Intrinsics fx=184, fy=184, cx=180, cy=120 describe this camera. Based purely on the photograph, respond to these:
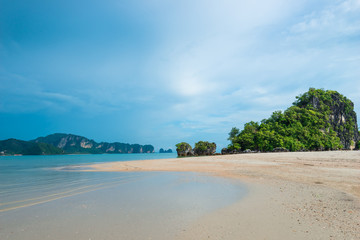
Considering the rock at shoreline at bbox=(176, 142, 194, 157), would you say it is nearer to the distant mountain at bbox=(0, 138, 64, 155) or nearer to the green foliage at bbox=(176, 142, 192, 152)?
the green foliage at bbox=(176, 142, 192, 152)

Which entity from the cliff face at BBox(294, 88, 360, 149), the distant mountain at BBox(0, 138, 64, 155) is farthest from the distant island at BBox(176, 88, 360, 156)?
the distant mountain at BBox(0, 138, 64, 155)

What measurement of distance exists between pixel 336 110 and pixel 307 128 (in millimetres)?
33522

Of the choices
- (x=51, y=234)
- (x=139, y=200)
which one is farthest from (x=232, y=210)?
(x=51, y=234)

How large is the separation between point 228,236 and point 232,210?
188cm

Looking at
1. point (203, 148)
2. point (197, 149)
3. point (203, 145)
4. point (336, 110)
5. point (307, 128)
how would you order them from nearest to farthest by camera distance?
point (307, 128) → point (203, 148) → point (203, 145) → point (197, 149) → point (336, 110)

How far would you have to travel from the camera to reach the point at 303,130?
60.6 metres

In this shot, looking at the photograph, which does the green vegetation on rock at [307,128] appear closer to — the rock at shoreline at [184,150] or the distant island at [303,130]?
the distant island at [303,130]

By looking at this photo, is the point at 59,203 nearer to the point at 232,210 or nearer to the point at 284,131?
the point at 232,210

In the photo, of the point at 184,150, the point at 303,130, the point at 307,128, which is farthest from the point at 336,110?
the point at 184,150

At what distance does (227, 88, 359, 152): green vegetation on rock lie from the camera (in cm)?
5678

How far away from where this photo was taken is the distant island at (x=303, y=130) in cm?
5665

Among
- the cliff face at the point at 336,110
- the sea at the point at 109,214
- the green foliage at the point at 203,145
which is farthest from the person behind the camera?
the cliff face at the point at 336,110

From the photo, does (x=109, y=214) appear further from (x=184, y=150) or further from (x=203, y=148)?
(x=184, y=150)

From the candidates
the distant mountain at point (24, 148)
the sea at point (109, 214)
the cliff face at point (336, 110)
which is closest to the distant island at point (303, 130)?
the cliff face at point (336, 110)
